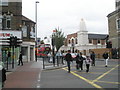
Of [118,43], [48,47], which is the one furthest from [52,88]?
[48,47]

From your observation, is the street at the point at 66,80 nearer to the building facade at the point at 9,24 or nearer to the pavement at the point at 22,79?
the pavement at the point at 22,79

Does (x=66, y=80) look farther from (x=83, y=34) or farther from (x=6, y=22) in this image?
(x=83, y=34)

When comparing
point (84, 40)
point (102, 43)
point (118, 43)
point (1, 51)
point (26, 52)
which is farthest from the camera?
point (102, 43)

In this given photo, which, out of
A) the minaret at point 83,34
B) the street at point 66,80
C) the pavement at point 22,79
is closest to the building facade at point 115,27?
the minaret at point 83,34

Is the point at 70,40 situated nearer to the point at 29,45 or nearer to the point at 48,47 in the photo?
the point at 48,47

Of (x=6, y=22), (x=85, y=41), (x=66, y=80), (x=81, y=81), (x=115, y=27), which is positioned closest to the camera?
(x=81, y=81)

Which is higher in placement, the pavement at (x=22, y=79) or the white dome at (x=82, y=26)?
the white dome at (x=82, y=26)

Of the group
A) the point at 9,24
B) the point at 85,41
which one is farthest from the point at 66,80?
the point at 85,41

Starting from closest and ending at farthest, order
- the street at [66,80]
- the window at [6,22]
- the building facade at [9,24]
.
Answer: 1. the street at [66,80]
2. the building facade at [9,24]
3. the window at [6,22]

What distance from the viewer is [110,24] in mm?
47188

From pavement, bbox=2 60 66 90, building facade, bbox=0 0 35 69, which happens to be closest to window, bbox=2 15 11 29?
building facade, bbox=0 0 35 69

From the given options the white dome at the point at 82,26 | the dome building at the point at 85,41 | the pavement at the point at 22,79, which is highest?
the white dome at the point at 82,26

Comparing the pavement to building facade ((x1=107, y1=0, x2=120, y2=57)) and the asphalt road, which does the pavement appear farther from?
building facade ((x1=107, y1=0, x2=120, y2=57))

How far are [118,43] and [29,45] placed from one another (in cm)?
1903
